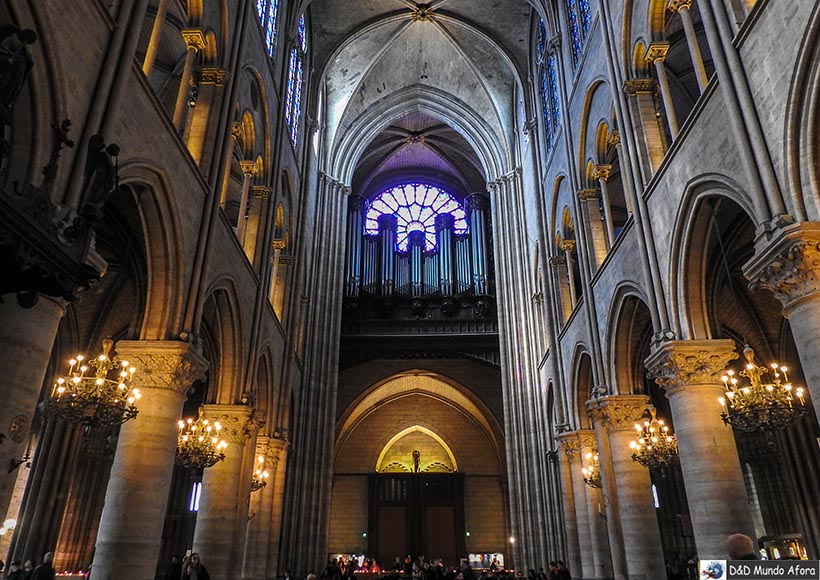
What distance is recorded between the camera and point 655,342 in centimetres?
971

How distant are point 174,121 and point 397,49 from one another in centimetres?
1728


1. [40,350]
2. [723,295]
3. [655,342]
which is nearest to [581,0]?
[723,295]

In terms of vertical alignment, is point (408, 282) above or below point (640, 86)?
above

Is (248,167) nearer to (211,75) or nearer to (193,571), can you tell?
(211,75)

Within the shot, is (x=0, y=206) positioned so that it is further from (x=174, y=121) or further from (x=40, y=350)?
(x=174, y=121)

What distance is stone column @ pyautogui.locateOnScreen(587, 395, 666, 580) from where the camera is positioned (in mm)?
10977

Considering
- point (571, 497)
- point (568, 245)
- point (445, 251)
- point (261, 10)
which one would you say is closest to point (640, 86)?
point (568, 245)

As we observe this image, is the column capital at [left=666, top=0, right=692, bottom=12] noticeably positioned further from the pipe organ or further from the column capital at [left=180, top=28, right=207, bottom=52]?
the pipe organ

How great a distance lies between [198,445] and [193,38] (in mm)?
6930

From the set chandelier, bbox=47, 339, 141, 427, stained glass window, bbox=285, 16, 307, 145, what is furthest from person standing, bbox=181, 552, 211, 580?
stained glass window, bbox=285, 16, 307, 145

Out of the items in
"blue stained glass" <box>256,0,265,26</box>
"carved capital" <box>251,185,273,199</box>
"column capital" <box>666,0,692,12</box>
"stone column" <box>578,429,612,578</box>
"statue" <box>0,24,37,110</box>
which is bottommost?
"stone column" <box>578,429,612,578</box>

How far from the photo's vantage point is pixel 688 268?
940 centimetres

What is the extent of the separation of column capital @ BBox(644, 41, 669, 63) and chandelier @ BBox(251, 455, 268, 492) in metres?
11.6

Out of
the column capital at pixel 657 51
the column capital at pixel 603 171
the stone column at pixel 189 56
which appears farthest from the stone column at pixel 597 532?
the stone column at pixel 189 56
